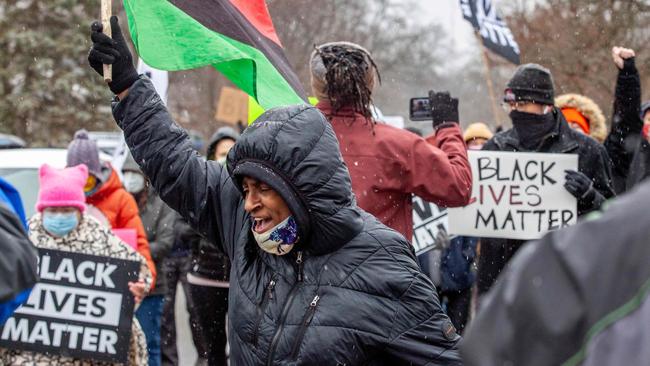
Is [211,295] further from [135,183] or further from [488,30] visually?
[488,30]

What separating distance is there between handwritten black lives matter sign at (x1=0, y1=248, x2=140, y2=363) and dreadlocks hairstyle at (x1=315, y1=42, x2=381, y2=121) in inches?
81.7

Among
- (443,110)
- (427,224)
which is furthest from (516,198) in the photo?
(443,110)

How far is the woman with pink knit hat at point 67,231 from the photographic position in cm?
584

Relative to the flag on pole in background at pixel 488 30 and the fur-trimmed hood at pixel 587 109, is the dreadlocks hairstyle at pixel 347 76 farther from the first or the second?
the flag on pole in background at pixel 488 30

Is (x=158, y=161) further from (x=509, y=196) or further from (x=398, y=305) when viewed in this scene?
(x=509, y=196)

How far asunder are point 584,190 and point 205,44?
2778mm

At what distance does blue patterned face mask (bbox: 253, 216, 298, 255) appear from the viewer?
321 centimetres

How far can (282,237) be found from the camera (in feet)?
10.5

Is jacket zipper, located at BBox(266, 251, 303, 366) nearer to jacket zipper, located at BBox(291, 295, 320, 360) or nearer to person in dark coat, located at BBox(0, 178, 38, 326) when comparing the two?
jacket zipper, located at BBox(291, 295, 320, 360)

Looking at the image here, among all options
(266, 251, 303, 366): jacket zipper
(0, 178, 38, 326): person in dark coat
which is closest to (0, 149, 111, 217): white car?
(266, 251, 303, 366): jacket zipper

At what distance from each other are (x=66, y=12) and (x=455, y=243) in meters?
18.8

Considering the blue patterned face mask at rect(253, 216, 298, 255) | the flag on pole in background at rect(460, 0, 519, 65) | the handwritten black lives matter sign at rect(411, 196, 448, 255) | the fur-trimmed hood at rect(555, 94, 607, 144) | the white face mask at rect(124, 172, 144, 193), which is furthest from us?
the flag on pole in background at rect(460, 0, 519, 65)

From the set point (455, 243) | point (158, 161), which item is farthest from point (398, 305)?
point (455, 243)

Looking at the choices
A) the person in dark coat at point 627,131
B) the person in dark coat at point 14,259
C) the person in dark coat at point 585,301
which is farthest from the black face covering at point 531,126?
the person in dark coat at point 585,301
